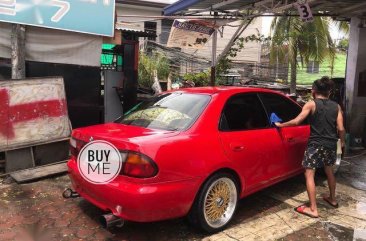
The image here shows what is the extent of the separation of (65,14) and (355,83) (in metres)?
6.25

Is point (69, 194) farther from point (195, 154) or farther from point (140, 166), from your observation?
point (195, 154)

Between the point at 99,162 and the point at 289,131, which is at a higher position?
the point at 289,131

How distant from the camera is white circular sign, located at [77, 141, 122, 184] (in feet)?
11.8

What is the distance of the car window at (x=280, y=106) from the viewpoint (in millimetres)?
4953

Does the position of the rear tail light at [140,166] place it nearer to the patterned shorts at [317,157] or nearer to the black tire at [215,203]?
the black tire at [215,203]

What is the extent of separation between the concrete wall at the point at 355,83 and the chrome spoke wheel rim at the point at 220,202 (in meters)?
5.46

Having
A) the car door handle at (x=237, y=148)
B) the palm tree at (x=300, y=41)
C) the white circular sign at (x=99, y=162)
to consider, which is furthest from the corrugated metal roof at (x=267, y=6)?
the palm tree at (x=300, y=41)

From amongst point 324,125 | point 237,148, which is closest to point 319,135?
point 324,125

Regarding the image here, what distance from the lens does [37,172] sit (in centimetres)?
579

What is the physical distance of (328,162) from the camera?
4.76 m

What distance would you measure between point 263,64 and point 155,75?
33.6ft

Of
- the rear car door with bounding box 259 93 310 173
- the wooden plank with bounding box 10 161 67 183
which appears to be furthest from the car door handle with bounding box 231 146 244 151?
the wooden plank with bounding box 10 161 67 183

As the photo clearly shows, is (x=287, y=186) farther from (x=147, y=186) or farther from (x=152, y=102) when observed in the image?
(x=147, y=186)

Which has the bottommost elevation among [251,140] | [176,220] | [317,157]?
[176,220]
